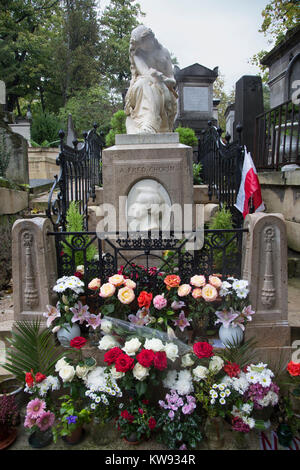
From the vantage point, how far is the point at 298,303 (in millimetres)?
3666

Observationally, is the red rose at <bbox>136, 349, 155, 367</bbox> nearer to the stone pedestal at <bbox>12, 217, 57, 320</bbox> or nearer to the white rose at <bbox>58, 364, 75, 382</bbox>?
the white rose at <bbox>58, 364, 75, 382</bbox>

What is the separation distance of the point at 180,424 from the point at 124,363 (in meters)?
0.56

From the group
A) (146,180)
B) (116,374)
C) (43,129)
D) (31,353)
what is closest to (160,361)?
(116,374)

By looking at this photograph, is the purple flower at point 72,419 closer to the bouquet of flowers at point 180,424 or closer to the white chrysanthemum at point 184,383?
the bouquet of flowers at point 180,424

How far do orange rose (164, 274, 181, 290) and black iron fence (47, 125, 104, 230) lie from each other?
1.56 meters

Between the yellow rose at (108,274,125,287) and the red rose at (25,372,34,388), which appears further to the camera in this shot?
the yellow rose at (108,274,125,287)

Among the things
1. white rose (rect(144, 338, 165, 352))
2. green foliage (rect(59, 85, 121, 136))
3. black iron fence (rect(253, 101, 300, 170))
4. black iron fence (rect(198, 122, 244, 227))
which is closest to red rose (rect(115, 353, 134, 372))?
white rose (rect(144, 338, 165, 352))

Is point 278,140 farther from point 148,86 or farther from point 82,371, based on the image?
point 82,371

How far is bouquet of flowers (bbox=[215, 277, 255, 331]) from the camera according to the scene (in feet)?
8.67

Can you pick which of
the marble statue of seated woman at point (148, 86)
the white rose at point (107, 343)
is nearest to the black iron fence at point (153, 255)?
the white rose at point (107, 343)

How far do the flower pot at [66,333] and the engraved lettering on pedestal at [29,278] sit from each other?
1.07ft

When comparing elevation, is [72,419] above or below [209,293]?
below

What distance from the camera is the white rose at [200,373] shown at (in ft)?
7.64

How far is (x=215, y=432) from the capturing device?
220 centimetres
